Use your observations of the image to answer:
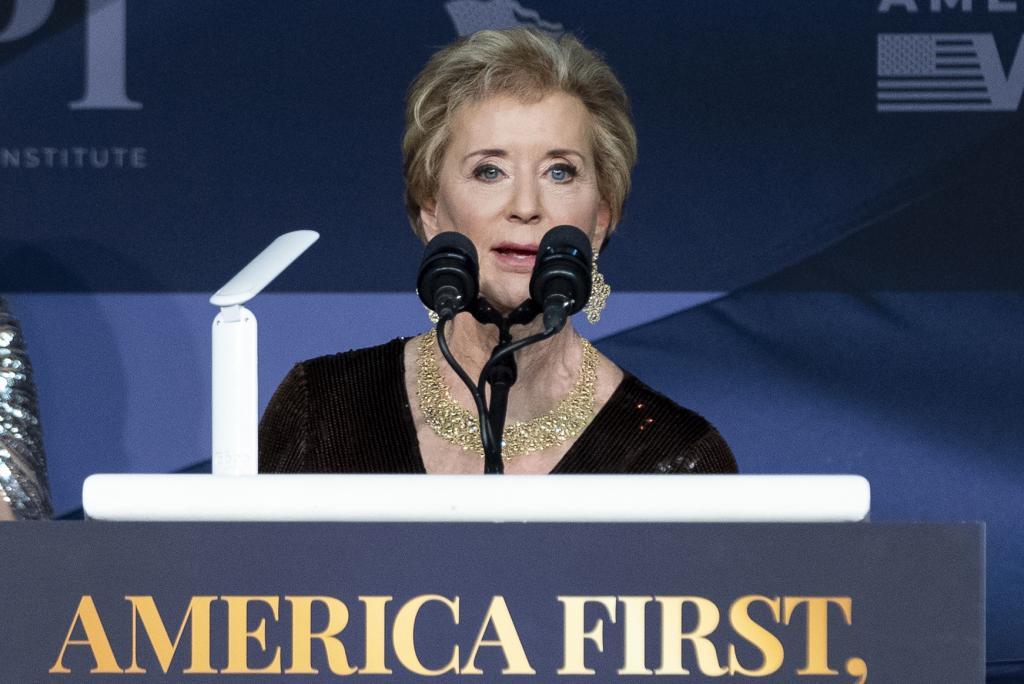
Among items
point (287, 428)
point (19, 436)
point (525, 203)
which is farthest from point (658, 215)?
point (19, 436)

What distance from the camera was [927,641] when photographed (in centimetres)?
104

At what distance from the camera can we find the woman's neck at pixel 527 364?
8.13 ft

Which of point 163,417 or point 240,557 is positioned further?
point 163,417

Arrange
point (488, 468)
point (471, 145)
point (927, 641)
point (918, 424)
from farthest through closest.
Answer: point (918, 424), point (471, 145), point (488, 468), point (927, 641)

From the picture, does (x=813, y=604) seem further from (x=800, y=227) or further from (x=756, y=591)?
(x=800, y=227)

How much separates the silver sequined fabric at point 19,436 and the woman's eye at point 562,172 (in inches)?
37.5

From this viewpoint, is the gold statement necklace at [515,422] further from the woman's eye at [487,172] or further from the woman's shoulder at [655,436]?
the woman's eye at [487,172]

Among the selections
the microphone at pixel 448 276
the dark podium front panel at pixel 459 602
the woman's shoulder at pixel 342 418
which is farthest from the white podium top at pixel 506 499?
the woman's shoulder at pixel 342 418

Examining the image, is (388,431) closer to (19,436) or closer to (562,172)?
(562,172)

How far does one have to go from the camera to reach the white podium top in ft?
3.48

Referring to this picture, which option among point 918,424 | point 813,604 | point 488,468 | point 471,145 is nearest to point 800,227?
A: point 918,424

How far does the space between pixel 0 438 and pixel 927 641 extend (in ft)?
6.21

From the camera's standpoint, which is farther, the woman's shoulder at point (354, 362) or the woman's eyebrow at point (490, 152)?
the woman's shoulder at point (354, 362)

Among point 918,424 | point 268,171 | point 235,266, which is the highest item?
point 268,171
